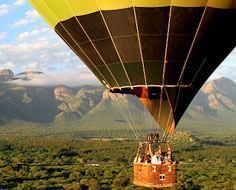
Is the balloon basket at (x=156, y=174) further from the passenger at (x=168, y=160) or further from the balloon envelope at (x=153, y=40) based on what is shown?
the balloon envelope at (x=153, y=40)

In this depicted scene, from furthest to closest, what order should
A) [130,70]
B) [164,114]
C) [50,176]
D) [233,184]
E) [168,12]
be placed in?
[50,176] → [233,184] → [164,114] → [130,70] → [168,12]

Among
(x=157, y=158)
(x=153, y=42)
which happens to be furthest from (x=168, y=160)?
(x=153, y=42)

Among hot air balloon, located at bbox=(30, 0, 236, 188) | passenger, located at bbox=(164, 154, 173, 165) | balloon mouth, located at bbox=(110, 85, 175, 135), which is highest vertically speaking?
hot air balloon, located at bbox=(30, 0, 236, 188)

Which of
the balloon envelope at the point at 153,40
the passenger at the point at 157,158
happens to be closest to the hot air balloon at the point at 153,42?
the balloon envelope at the point at 153,40

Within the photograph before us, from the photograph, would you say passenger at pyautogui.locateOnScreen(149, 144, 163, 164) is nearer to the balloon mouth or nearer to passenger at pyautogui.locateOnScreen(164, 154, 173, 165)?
passenger at pyautogui.locateOnScreen(164, 154, 173, 165)

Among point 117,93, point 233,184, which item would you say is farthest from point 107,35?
point 233,184

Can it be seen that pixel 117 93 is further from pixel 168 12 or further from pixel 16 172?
pixel 16 172

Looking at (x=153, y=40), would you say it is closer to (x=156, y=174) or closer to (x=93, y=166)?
(x=156, y=174)

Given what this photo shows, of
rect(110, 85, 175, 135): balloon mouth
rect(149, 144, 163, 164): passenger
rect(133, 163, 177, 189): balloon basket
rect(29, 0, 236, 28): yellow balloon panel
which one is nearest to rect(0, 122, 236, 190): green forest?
rect(110, 85, 175, 135): balloon mouth
